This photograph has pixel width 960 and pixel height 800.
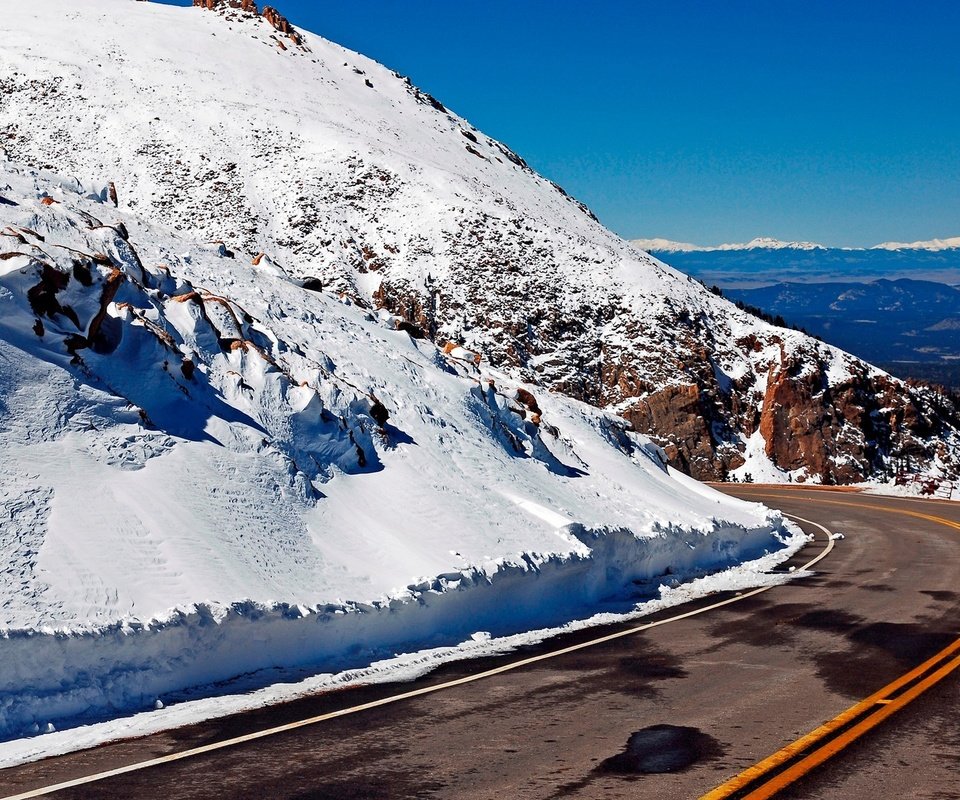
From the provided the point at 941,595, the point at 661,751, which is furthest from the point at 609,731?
the point at 941,595

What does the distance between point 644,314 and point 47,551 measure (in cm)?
4686

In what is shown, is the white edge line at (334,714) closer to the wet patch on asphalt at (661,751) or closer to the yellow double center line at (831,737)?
the wet patch on asphalt at (661,751)

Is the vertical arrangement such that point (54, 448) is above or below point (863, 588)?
above

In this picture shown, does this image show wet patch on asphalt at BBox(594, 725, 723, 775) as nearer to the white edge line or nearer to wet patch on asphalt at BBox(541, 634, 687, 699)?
wet patch on asphalt at BBox(541, 634, 687, 699)

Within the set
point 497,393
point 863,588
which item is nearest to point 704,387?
point 497,393

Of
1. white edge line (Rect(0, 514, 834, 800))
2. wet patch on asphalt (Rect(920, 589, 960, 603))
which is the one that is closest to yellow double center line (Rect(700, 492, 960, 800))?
white edge line (Rect(0, 514, 834, 800))

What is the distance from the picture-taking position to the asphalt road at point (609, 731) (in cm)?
632

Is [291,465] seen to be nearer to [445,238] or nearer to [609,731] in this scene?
[609,731]

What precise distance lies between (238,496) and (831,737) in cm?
803

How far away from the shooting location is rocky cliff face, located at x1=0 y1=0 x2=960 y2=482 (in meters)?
49.2

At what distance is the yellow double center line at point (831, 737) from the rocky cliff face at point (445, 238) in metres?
34.5

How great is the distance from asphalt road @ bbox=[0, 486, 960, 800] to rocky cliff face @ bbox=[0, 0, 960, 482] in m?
32.9

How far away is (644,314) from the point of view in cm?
5416

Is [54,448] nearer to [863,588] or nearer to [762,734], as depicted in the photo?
[762,734]
